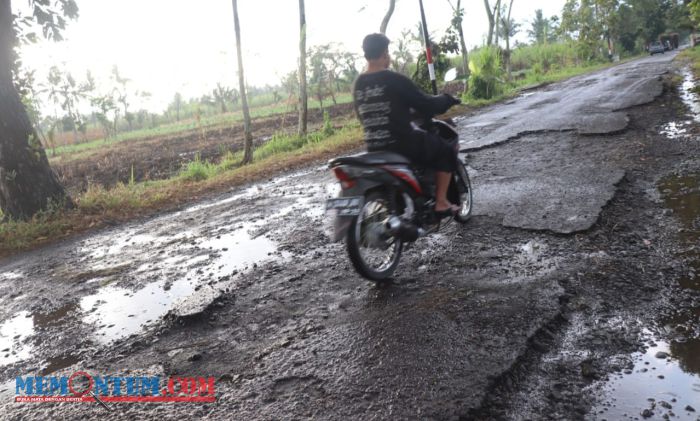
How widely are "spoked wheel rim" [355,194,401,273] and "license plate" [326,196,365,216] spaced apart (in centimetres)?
11

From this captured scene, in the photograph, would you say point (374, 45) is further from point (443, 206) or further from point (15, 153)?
point (15, 153)

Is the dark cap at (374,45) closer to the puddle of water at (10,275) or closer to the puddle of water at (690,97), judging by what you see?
the puddle of water at (10,275)

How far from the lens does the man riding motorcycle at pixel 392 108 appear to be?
3631 millimetres

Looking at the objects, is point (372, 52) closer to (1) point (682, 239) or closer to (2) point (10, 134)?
(1) point (682, 239)

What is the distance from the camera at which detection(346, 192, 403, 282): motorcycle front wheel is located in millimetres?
3398

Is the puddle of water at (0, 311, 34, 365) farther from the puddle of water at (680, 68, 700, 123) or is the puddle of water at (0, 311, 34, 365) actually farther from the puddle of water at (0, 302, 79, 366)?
the puddle of water at (680, 68, 700, 123)

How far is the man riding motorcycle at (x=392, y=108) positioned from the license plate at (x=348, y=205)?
25.9 inches

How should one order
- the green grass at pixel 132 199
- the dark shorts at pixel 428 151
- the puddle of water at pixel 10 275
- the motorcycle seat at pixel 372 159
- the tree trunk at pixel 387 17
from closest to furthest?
the motorcycle seat at pixel 372 159 → the dark shorts at pixel 428 151 → the puddle of water at pixel 10 275 → the green grass at pixel 132 199 → the tree trunk at pixel 387 17

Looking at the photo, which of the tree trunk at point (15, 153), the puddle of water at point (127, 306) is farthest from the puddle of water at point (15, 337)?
the tree trunk at point (15, 153)

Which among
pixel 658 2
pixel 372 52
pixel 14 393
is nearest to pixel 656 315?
pixel 372 52

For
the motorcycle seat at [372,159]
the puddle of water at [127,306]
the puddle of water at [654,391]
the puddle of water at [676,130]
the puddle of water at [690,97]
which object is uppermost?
the puddle of water at [690,97]

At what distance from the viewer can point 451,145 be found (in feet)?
13.4

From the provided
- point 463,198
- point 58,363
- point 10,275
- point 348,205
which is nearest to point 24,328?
point 58,363

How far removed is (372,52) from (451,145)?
1.04 metres
